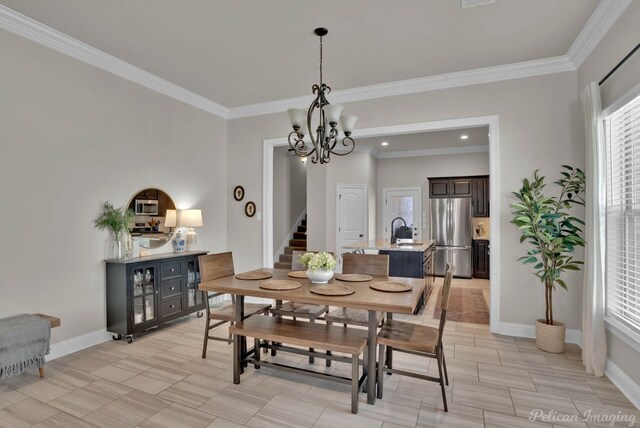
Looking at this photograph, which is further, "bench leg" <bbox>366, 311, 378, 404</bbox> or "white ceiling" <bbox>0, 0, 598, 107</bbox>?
"white ceiling" <bbox>0, 0, 598, 107</bbox>

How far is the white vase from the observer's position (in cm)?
274

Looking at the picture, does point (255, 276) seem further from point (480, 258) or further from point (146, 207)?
point (480, 258)

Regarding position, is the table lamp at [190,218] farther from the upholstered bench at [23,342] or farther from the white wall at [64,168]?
the upholstered bench at [23,342]

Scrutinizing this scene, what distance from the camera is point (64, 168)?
3.27m

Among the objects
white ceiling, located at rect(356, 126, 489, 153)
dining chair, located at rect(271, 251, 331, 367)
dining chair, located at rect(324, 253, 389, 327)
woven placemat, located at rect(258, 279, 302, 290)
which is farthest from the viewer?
white ceiling, located at rect(356, 126, 489, 153)

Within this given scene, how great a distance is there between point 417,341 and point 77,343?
3.23m

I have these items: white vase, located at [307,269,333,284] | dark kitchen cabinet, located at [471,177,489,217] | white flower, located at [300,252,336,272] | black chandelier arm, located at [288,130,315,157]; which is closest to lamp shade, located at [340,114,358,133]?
black chandelier arm, located at [288,130,315,157]

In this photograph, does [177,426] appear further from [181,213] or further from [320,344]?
[181,213]

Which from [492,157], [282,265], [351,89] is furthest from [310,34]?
[282,265]

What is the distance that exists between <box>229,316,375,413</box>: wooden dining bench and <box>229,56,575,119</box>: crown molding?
9.93 feet

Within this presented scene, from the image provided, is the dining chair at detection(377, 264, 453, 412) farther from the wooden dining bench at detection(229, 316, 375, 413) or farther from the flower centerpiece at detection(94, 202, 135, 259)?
the flower centerpiece at detection(94, 202, 135, 259)

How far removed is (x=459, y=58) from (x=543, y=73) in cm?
96
